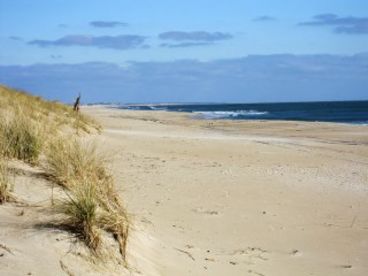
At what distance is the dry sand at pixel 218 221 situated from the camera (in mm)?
4402

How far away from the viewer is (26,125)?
761 centimetres

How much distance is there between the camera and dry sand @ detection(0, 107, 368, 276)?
4.40 m

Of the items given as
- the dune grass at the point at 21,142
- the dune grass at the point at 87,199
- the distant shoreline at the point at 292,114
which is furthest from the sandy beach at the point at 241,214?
the distant shoreline at the point at 292,114

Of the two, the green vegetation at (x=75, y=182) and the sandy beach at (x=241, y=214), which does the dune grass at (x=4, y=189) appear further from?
the sandy beach at (x=241, y=214)

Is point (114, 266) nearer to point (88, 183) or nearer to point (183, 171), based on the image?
point (88, 183)

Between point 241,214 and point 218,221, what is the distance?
0.58 meters

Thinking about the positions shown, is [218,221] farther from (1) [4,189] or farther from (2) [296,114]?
(2) [296,114]

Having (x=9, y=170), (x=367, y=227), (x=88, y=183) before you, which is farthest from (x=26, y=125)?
Result: (x=367, y=227)

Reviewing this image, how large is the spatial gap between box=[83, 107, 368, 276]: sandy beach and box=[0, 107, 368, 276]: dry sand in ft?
0.05

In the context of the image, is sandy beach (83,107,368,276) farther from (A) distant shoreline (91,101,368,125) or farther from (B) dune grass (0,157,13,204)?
(A) distant shoreline (91,101,368,125)

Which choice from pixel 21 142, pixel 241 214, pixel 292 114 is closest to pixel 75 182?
pixel 21 142

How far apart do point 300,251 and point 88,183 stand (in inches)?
108

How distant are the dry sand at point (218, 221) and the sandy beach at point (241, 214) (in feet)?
0.05

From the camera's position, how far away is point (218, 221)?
7.18 meters
